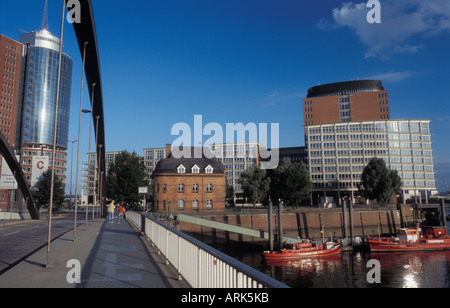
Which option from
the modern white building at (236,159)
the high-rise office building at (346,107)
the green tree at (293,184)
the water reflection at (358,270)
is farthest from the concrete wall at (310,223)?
the modern white building at (236,159)

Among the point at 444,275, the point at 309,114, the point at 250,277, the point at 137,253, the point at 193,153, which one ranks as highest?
the point at 309,114

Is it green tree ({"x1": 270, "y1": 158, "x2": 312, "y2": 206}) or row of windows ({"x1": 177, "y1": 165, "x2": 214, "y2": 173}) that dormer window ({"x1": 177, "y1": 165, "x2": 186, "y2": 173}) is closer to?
row of windows ({"x1": 177, "y1": 165, "x2": 214, "y2": 173})

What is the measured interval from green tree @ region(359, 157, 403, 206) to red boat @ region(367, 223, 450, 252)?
20.8 m

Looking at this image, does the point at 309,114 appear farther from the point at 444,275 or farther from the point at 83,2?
the point at 83,2

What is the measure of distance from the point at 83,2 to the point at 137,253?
11.8 metres

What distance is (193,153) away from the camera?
66875 millimetres

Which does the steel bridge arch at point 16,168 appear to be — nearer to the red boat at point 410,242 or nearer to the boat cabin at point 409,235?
the red boat at point 410,242

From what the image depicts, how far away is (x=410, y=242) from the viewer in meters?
44.2

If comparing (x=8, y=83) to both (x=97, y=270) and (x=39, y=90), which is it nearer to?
(x=39, y=90)

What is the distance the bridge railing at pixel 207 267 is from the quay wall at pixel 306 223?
38249mm

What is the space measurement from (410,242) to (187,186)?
3653 cm

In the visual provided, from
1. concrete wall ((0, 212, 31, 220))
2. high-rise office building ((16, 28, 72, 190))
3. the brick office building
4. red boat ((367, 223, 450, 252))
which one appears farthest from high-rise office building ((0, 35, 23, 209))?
red boat ((367, 223, 450, 252))

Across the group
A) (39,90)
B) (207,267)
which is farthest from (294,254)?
(39,90)
